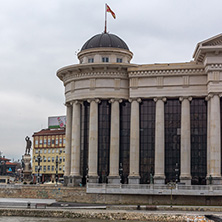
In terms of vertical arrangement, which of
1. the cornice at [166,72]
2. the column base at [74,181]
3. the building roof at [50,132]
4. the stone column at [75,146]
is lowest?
the column base at [74,181]

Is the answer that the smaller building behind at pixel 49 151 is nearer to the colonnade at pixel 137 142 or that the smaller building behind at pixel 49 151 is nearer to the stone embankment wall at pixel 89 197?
the colonnade at pixel 137 142

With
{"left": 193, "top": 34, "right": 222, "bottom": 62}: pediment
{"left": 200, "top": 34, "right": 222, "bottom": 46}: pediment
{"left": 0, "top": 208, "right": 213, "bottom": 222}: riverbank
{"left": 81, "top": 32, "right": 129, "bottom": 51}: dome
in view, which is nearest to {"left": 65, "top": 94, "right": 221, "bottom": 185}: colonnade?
{"left": 193, "top": 34, "right": 222, "bottom": 62}: pediment

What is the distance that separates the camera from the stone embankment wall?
2434 inches

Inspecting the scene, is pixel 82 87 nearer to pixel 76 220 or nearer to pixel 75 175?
pixel 75 175

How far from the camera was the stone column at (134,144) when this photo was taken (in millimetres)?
70688

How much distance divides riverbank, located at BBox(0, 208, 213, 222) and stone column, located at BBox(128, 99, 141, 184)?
1839 cm

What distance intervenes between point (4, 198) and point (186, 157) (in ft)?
87.9

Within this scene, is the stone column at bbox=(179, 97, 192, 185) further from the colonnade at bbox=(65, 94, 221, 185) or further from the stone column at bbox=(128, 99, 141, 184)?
the stone column at bbox=(128, 99, 141, 184)

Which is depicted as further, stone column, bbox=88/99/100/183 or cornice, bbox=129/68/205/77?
stone column, bbox=88/99/100/183

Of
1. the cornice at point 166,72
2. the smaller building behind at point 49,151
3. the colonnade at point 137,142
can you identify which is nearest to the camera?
the colonnade at point 137,142

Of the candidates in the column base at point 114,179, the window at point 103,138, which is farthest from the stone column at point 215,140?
the window at point 103,138

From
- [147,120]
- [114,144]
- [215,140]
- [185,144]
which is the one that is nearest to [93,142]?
[114,144]

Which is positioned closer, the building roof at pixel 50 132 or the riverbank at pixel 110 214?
the riverbank at pixel 110 214

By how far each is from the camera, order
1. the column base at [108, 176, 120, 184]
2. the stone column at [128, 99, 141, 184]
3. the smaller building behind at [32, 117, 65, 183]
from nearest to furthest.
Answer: the stone column at [128, 99, 141, 184] → the column base at [108, 176, 120, 184] → the smaller building behind at [32, 117, 65, 183]
